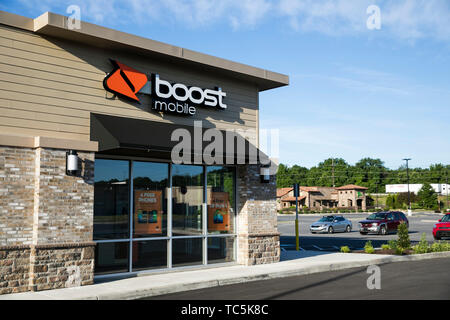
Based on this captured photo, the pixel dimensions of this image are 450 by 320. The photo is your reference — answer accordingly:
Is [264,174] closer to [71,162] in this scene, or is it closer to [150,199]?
[150,199]

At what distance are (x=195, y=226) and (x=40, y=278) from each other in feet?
16.7

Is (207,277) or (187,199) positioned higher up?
(187,199)

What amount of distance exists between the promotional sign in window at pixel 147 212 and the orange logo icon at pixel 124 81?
8.91 feet

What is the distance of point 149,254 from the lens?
42.4 ft

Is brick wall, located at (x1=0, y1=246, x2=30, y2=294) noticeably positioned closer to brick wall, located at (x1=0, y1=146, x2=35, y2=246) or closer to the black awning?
brick wall, located at (x1=0, y1=146, x2=35, y2=246)

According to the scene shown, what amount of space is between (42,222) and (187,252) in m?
4.81

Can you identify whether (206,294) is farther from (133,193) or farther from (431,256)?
(431,256)

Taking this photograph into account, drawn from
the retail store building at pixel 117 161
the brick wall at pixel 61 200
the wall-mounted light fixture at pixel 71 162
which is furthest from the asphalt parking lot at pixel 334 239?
the wall-mounted light fixture at pixel 71 162

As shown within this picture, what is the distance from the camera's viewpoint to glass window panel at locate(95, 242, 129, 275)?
468 inches

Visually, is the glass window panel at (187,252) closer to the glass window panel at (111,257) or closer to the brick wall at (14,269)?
the glass window panel at (111,257)

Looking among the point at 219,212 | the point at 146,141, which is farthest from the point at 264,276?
the point at 146,141

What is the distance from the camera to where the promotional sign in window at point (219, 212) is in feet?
47.7

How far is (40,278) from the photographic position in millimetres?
10227

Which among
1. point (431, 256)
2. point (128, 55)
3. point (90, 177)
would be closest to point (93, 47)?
point (128, 55)
